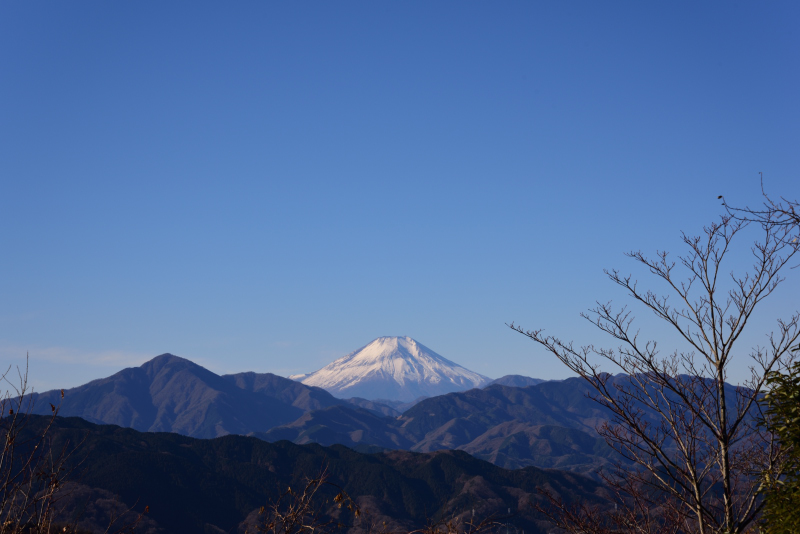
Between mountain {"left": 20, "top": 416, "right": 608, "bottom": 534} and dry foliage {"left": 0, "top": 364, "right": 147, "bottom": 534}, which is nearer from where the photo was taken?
dry foliage {"left": 0, "top": 364, "right": 147, "bottom": 534}

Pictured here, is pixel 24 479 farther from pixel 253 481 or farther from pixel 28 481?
pixel 253 481

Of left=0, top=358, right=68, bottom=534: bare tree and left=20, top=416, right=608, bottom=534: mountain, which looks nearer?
left=0, top=358, right=68, bottom=534: bare tree

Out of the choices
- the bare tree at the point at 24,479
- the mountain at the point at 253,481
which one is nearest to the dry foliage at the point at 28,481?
the bare tree at the point at 24,479

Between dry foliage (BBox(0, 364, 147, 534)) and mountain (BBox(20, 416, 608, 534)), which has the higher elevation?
dry foliage (BBox(0, 364, 147, 534))

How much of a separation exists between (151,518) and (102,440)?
3498 cm

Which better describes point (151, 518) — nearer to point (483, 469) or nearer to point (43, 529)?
point (483, 469)

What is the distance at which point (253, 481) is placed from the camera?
5846 inches

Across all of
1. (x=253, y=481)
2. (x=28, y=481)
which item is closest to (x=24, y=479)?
(x=28, y=481)

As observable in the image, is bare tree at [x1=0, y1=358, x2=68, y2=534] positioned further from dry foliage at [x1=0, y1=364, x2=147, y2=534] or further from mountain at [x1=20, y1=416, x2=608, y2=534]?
mountain at [x1=20, y1=416, x2=608, y2=534]

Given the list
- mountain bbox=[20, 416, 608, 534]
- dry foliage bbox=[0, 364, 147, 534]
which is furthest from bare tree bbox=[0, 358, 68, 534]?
mountain bbox=[20, 416, 608, 534]

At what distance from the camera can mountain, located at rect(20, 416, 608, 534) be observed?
392 ft

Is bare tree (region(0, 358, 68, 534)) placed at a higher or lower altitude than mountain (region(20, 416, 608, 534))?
higher

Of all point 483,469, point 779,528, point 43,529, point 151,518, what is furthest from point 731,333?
point 483,469

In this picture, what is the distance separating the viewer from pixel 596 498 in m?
157
